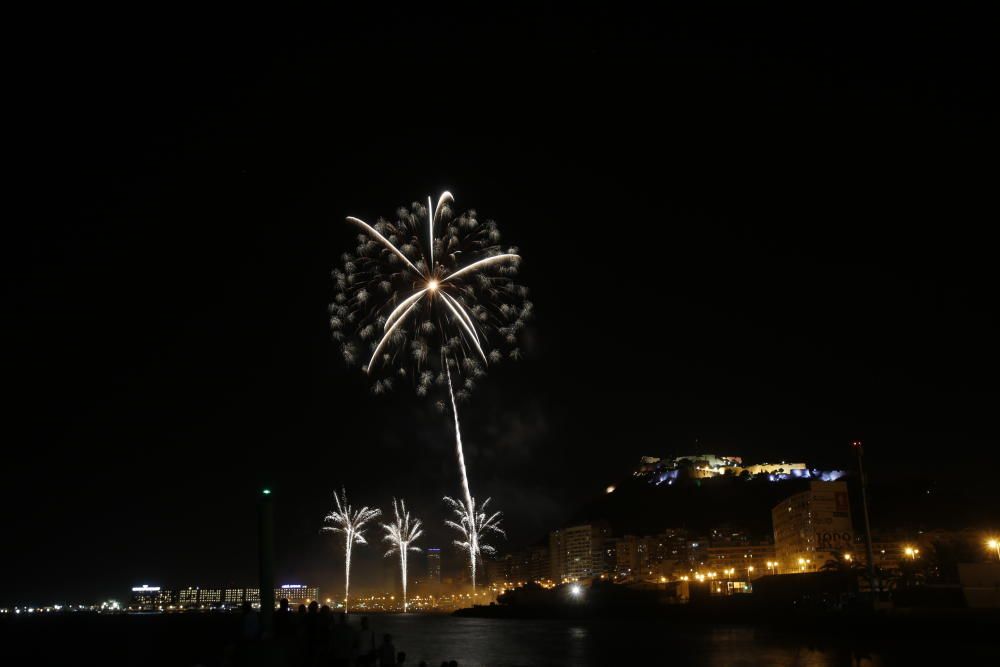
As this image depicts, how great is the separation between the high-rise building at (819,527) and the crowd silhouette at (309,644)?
99159mm

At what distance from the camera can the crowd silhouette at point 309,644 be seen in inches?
576

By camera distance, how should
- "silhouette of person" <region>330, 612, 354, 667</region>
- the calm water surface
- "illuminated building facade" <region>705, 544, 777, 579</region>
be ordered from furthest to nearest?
"illuminated building facade" <region>705, 544, 777, 579</region>
the calm water surface
"silhouette of person" <region>330, 612, 354, 667</region>

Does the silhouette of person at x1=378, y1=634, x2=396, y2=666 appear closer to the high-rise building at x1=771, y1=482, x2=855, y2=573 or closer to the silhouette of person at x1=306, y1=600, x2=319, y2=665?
the silhouette of person at x1=306, y1=600, x2=319, y2=665

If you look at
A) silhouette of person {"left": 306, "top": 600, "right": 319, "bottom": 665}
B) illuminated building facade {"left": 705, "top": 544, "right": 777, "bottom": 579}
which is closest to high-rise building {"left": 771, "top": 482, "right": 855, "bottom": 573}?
illuminated building facade {"left": 705, "top": 544, "right": 777, "bottom": 579}

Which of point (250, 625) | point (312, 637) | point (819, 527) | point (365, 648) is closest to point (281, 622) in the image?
point (312, 637)

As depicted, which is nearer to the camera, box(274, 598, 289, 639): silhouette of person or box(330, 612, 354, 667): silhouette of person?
box(330, 612, 354, 667): silhouette of person

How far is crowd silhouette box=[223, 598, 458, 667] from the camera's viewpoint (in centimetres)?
1462

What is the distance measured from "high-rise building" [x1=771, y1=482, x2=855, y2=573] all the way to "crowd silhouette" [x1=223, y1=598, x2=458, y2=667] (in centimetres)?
9916

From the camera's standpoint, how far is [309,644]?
19.0 m

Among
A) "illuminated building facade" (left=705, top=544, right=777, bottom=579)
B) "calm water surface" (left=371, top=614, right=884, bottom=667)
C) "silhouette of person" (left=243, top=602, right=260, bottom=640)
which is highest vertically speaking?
"silhouette of person" (left=243, top=602, right=260, bottom=640)

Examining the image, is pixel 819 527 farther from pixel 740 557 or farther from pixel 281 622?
pixel 281 622

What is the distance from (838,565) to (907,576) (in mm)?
16529

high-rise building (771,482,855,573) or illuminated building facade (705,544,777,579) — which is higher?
high-rise building (771,482,855,573)

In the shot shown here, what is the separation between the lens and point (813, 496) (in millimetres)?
114250
